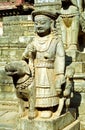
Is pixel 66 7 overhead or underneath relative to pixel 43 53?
overhead

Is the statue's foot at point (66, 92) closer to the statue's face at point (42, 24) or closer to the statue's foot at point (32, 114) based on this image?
the statue's foot at point (32, 114)

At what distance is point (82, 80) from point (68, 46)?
1.46 meters

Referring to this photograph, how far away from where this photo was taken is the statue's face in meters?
7.93

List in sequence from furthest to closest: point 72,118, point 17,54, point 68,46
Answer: point 17,54, point 68,46, point 72,118

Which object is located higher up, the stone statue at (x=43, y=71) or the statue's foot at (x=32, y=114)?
the stone statue at (x=43, y=71)

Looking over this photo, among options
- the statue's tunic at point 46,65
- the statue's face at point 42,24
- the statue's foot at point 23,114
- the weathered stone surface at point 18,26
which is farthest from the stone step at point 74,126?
the weathered stone surface at point 18,26

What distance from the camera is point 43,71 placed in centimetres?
794

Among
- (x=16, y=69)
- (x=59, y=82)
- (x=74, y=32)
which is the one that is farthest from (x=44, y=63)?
(x=74, y=32)

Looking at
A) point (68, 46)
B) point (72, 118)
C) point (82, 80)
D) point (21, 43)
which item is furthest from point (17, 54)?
point (72, 118)

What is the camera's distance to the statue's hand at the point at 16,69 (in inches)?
303

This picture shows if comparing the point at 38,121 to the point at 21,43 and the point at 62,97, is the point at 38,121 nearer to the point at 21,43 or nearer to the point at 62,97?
the point at 62,97

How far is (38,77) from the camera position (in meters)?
7.94

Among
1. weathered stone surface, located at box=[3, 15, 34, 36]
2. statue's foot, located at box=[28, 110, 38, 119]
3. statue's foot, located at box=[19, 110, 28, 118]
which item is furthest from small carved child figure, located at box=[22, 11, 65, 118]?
weathered stone surface, located at box=[3, 15, 34, 36]

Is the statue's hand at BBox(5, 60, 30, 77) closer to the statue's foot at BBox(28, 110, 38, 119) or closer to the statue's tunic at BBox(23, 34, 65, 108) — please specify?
the statue's tunic at BBox(23, 34, 65, 108)
